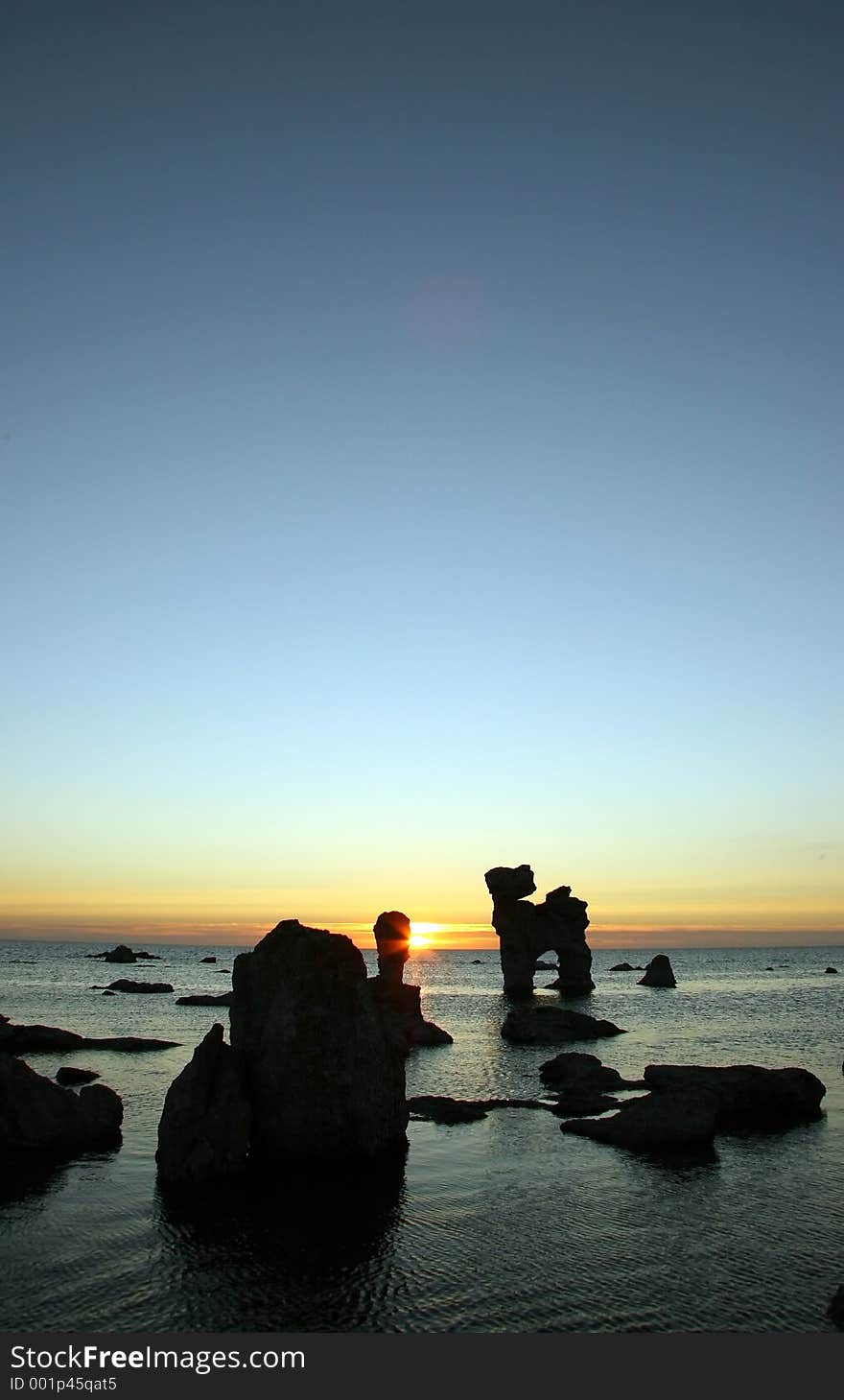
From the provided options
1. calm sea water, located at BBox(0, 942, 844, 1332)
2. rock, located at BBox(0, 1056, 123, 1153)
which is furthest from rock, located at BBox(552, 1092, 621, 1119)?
rock, located at BBox(0, 1056, 123, 1153)

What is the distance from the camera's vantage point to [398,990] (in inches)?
3423

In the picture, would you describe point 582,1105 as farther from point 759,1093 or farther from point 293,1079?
point 293,1079

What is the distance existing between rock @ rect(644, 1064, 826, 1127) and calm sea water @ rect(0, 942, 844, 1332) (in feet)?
4.55

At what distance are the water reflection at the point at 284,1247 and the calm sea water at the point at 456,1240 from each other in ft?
0.24

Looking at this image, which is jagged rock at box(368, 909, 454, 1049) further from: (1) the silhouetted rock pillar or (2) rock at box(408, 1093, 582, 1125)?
(2) rock at box(408, 1093, 582, 1125)

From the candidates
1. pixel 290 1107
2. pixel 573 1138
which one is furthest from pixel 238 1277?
pixel 573 1138

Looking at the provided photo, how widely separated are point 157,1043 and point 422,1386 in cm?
5367

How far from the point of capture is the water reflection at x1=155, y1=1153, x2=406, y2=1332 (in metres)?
19.8

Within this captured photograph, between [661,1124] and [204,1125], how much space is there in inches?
724

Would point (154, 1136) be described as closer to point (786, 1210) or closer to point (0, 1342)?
point (0, 1342)

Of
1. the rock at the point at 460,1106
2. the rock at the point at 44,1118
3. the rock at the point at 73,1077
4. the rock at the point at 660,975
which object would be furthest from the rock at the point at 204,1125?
the rock at the point at 660,975

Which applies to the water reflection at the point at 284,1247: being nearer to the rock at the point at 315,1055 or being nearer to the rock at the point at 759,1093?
the rock at the point at 315,1055

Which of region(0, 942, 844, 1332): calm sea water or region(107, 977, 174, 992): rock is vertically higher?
region(0, 942, 844, 1332): calm sea water

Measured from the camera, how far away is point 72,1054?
6081 cm
